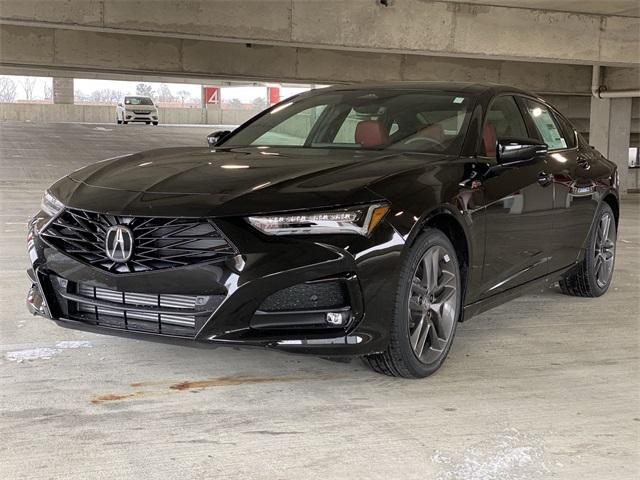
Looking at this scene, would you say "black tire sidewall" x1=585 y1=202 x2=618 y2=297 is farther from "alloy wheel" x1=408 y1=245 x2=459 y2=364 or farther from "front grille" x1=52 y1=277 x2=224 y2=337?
"front grille" x1=52 y1=277 x2=224 y2=337

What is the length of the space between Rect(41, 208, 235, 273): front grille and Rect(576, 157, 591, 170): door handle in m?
3.06

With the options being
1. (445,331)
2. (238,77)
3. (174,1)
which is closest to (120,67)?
(238,77)

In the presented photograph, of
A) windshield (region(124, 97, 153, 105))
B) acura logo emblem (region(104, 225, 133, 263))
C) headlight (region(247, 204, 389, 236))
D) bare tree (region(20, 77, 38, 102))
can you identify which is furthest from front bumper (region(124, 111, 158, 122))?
headlight (region(247, 204, 389, 236))

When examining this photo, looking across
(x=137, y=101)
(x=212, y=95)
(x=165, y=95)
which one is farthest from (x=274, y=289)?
(x=165, y=95)

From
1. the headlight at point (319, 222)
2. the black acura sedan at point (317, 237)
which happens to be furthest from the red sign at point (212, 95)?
the headlight at point (319, 222)

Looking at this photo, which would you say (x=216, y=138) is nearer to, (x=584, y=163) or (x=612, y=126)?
(x=584, y=163)

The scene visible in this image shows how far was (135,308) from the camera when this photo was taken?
3527mm

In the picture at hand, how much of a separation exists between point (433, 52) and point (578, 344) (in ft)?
32.9

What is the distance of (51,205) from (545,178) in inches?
111

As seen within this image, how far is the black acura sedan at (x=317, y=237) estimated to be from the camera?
338 centimetres

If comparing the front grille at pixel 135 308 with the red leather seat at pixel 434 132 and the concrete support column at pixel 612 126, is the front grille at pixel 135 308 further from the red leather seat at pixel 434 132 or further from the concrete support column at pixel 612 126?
the concrete support column at pixel 612 126

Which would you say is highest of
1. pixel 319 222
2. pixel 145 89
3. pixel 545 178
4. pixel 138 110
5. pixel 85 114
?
pixel 145 89

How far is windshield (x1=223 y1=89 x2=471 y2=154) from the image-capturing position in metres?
4.46

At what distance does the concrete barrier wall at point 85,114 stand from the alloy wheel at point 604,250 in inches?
1624
